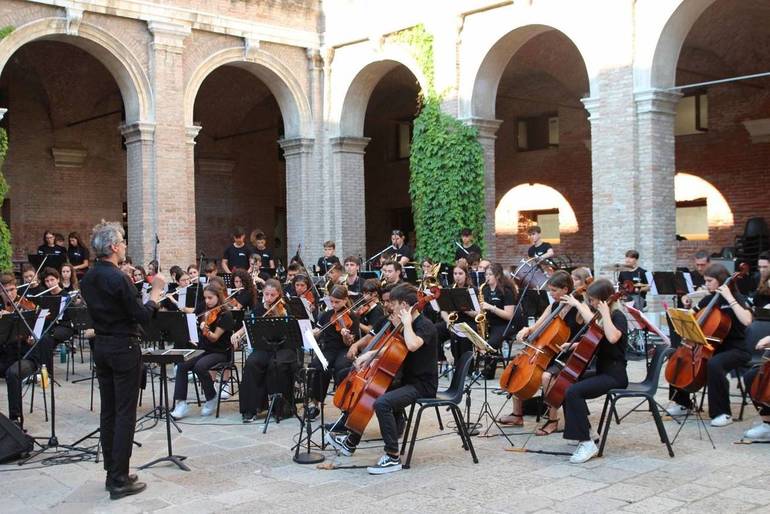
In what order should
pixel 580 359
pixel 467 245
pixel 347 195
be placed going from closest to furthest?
1. pixel 580 359
2. pixel 467 245
3. pixel 347 195

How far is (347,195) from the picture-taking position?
20.9 m

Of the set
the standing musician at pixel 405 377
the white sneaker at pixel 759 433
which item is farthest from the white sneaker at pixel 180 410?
the white sneaker at pixel 759 433

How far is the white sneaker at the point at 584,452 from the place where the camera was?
6898mm

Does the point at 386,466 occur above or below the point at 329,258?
below

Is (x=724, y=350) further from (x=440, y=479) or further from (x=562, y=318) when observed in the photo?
(x=440, y=479)

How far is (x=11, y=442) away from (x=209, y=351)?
8.69 feet

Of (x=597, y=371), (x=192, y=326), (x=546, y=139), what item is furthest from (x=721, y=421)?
(x=546, y=139)

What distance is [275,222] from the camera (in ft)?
91.5

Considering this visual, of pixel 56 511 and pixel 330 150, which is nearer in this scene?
pixel 56 511

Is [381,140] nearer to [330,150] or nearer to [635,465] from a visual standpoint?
[330,150]

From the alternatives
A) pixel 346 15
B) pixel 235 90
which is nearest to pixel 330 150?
pixel 346 15

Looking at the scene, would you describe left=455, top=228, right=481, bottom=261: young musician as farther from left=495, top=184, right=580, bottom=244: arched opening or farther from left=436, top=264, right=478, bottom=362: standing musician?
left=495, top=184, right=580, bottom=244: arched opening

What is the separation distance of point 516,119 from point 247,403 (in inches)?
696

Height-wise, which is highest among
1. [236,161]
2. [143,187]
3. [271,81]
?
[271,81]
